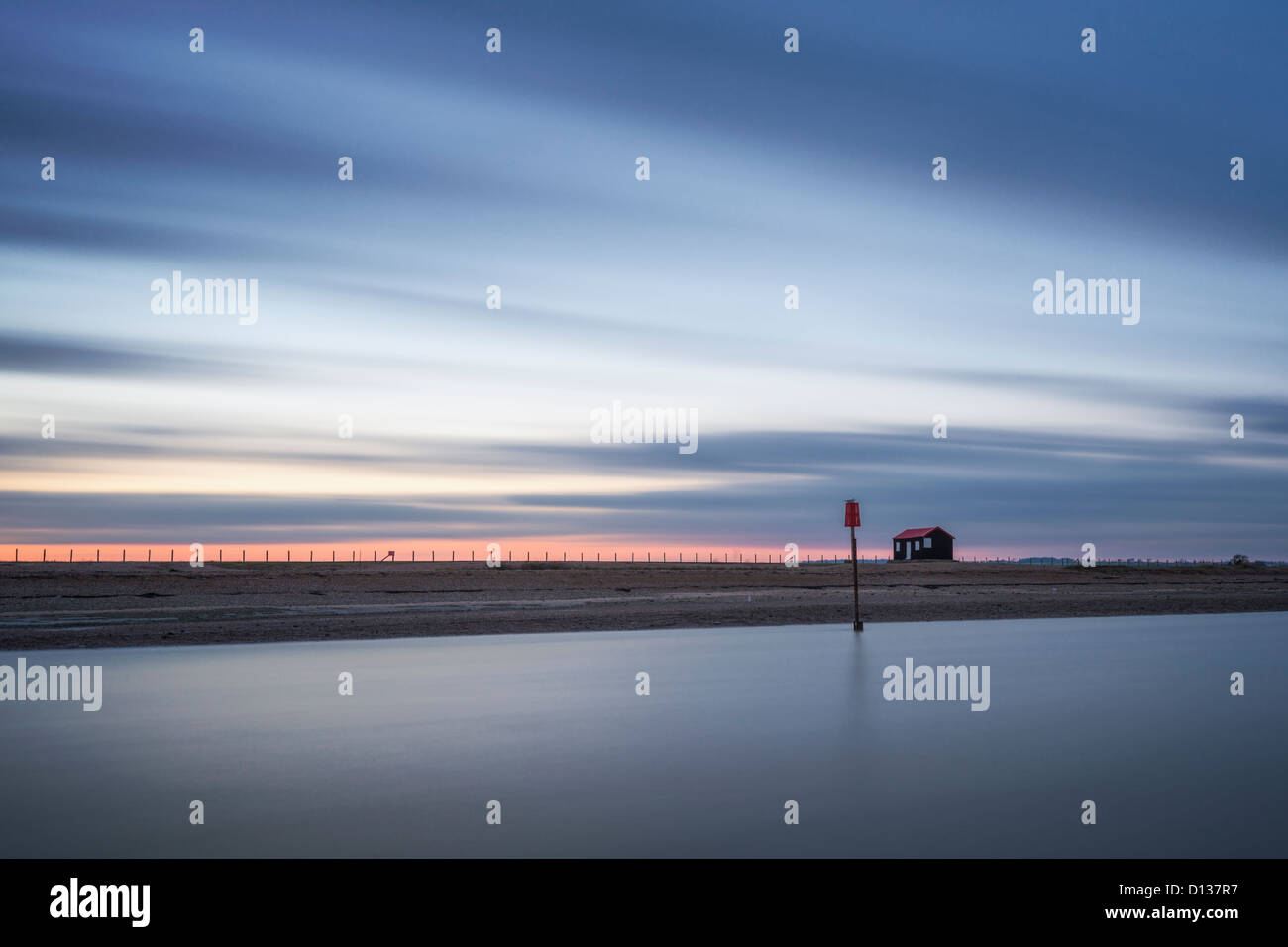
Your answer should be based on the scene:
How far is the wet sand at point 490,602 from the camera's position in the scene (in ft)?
104

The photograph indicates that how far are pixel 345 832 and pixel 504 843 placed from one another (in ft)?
4.64

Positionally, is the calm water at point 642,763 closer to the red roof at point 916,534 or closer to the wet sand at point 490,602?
the wet sand at point 490,602

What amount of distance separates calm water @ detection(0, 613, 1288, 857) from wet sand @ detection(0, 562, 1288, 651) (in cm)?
1130

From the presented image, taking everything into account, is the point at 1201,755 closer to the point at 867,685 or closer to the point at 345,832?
the point at 867,685

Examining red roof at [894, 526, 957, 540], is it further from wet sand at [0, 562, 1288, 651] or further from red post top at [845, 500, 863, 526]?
red post top at [845, 500, 863, 526]

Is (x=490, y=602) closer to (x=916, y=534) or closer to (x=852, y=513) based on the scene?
(x=852, y=513)

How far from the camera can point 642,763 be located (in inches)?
442

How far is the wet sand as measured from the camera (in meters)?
31.7

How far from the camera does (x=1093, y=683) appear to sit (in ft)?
61.0

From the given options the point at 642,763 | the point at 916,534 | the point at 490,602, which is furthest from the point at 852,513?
the point at 916,534

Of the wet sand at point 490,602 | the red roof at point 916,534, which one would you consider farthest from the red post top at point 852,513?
the red roof at point 916,534

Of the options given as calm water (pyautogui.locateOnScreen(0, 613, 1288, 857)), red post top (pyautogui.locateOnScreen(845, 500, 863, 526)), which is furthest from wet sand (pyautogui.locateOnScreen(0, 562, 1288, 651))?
calm water (pyautogui.locateOnScreen(0, 613, 1288, 857))

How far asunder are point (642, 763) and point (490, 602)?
117 ft
